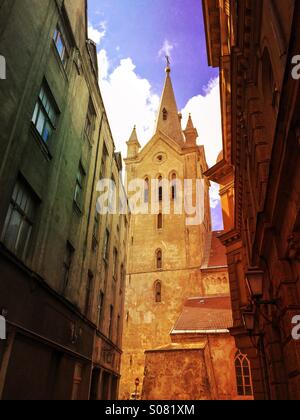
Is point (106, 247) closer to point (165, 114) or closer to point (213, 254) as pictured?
point (213, 254)

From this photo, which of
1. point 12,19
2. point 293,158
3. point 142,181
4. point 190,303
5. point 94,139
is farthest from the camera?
point 142,181

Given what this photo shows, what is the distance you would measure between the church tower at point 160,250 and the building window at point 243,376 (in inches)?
513

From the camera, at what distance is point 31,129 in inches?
348

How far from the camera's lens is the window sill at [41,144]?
353 inches

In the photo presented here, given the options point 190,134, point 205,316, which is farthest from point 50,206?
point 190,134

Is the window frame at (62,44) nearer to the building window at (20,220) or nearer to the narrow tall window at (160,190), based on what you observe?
the building window at (20,220)

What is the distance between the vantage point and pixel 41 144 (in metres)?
9.49

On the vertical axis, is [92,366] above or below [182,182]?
below

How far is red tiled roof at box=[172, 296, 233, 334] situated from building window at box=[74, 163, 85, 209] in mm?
17992

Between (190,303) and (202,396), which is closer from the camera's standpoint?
(202,396)

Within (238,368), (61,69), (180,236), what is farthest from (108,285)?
(180,236)

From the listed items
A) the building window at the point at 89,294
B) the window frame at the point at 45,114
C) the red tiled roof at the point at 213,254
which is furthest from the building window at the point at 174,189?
the window frame at the point at 45,114

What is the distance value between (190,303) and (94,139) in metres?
24.0

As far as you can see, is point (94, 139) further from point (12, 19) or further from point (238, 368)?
point (238, 368)
